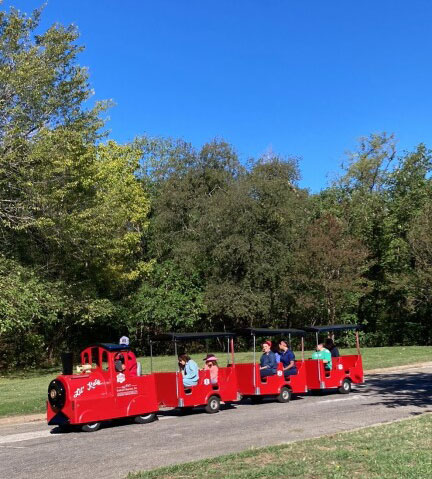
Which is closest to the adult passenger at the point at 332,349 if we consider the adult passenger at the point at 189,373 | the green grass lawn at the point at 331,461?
the adult passenger at the point at 189,373

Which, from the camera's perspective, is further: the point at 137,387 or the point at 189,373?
the point at 189,373

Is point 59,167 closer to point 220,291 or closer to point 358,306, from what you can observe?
point 220,291

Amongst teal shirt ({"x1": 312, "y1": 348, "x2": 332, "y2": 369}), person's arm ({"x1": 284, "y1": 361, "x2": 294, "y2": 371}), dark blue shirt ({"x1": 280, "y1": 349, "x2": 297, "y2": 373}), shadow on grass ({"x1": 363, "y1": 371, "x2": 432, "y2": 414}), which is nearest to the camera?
shadow on grass ({"x1": 363, "y1": 371, "x2": 432, "y2": 414})

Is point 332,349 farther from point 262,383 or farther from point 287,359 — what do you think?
point 262,383

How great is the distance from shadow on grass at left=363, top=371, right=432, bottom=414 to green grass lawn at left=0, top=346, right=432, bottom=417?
306cm

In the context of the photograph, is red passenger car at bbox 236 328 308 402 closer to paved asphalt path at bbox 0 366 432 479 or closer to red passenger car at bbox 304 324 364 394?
paved asphalt path at bbox 0 366 432 479

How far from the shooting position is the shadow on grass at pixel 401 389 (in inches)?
542

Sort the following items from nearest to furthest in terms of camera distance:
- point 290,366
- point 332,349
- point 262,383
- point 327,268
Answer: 1. point 262,383
2. point 290,366
3. point 332,349
4. point 327,268

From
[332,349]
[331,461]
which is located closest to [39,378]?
[332,349]

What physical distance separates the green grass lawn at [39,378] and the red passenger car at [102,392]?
10.7ft

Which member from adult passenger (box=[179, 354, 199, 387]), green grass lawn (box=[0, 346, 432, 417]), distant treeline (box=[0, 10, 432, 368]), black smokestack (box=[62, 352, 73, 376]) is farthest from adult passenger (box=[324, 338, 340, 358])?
distant treeline (box=[0, 10, 432, 368])

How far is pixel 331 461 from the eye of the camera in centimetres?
702

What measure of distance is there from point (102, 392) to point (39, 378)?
1415 centimetres

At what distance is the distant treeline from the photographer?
960 inches
